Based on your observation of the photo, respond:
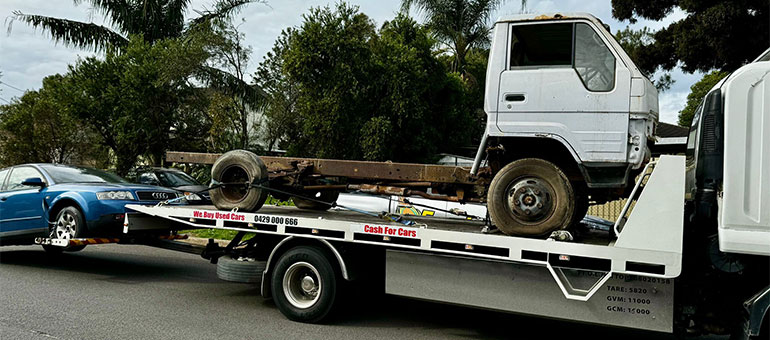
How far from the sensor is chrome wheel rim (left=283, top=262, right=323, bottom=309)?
635cm

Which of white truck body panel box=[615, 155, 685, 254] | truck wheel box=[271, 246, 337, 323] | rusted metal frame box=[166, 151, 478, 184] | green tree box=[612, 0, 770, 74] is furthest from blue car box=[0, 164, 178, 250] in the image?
green tree box=[612, 0, 770, 74]

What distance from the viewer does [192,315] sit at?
6.50m

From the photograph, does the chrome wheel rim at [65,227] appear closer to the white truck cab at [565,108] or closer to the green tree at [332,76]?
the white truck cab at [565,108]

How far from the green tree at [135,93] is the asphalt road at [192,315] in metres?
10.8

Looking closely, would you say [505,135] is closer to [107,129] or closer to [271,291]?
[271,291]

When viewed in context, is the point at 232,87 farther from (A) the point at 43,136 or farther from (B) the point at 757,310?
(B) the point at 757,310

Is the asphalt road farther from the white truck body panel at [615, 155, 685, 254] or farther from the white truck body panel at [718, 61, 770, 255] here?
the white truck body panel at [718, 61, 770, 255]

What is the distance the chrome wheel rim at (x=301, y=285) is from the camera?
6.35 meters

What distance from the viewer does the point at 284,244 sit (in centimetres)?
652

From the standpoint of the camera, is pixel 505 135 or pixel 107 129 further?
pixel 107 129

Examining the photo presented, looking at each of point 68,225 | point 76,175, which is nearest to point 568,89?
point 68,225

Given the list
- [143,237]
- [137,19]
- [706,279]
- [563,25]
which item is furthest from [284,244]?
[137,19]

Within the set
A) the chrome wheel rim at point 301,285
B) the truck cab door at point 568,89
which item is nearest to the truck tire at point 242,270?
the chrome wheel rim at point 301,285

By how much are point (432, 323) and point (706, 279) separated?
9.31ft
